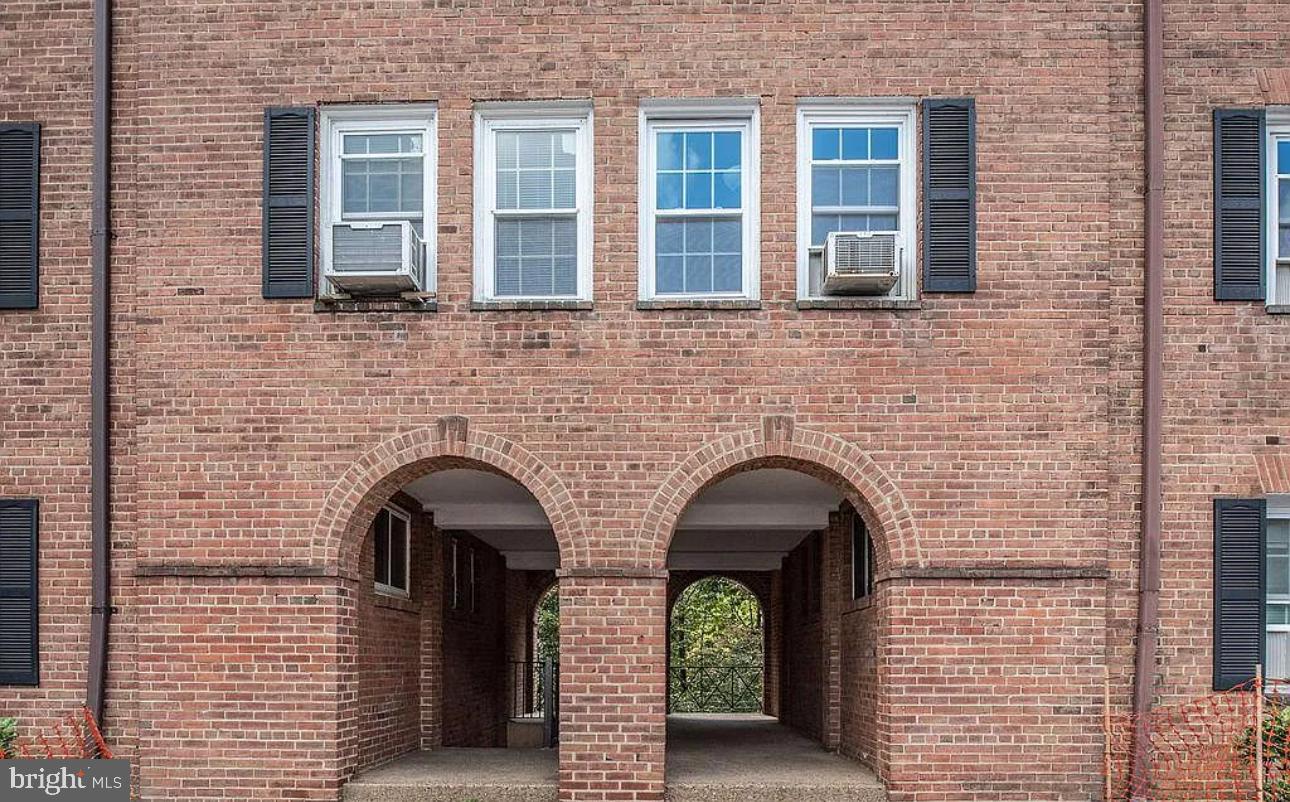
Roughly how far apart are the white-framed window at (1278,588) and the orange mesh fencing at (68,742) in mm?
9150

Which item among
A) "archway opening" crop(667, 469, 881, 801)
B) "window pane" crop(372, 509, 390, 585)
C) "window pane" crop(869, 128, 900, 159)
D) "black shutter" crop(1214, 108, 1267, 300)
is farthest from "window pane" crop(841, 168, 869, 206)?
"window pane" crop(372, 509, 390, 585)

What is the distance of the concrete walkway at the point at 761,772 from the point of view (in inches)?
404

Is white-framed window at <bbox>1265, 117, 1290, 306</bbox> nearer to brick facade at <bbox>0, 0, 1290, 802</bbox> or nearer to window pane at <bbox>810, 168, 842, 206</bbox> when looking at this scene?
brick facade at <bbox>0, 0, 1290, 802</bbox>

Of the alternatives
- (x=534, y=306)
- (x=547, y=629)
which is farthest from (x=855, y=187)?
(x=547, y=629)

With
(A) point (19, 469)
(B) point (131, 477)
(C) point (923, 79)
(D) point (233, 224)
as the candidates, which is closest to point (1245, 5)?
(C) point (923, 79)

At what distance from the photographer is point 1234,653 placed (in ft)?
33.9

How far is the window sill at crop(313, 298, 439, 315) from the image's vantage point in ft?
34.5

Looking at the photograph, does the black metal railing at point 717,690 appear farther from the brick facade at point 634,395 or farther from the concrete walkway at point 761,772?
the brick facade at point 634,395

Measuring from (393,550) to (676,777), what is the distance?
3.63 m

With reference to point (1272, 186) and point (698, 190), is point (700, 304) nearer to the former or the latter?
point (698, 190)

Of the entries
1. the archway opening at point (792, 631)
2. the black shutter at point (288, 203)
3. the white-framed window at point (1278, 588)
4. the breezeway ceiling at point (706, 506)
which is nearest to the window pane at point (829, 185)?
the archway opening at point (792, 631)

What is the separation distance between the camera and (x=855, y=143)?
10.7 m

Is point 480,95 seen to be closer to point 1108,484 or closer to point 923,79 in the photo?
point 923,79

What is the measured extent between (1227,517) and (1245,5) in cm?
407
